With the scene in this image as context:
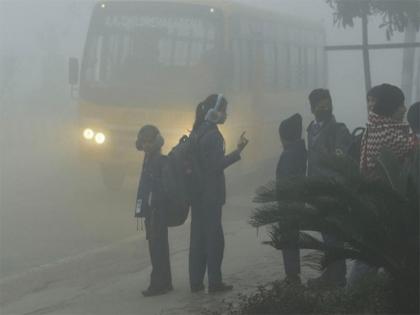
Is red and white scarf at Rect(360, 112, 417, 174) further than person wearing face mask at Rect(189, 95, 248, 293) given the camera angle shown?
No

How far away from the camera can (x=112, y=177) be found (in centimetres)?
1634

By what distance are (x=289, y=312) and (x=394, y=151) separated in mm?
1307

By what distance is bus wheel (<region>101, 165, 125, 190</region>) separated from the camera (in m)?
16.2

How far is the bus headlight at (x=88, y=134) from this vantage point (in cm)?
1555

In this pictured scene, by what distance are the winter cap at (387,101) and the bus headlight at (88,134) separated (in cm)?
944

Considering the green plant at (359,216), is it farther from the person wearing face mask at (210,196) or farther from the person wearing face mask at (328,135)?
the person wearing face mask at (210,196)

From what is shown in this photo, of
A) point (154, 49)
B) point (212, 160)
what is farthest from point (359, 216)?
point (154, 49)

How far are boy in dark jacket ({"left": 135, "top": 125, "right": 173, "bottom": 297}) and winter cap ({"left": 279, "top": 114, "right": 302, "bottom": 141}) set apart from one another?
1.04 metres

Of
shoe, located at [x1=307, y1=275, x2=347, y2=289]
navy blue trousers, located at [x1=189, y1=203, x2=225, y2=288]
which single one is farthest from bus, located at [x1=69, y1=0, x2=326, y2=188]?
shoe, located at [x1=307, y1=275, x2=347, y2=289]

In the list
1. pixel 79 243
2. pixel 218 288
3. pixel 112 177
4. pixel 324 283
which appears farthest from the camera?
pixel 112 177

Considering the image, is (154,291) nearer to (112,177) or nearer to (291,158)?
(291,158)

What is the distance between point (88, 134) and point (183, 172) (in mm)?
8080

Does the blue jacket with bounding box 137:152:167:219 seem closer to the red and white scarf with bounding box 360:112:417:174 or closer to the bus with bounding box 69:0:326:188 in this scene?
the red and white scarf with bounding box 360:112:417:174

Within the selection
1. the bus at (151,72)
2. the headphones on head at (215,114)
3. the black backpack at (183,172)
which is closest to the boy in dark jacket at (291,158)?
the headphones on head at (215,114)
